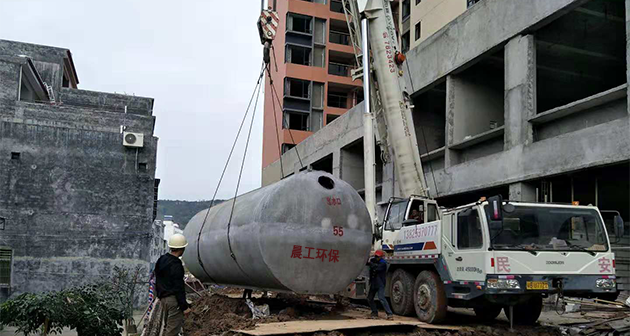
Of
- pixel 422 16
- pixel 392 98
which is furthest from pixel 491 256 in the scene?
pixel 422 16

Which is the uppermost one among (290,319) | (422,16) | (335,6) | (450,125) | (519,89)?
(335,6)

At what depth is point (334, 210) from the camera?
10.4m

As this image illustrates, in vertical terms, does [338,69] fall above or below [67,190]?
above

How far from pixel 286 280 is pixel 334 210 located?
4.64 ft

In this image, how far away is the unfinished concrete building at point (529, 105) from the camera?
15469mm

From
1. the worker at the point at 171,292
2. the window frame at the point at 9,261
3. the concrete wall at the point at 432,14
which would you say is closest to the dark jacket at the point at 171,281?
the worker at the point at 171,292

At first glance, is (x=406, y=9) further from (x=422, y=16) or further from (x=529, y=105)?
(x=529, y=105)

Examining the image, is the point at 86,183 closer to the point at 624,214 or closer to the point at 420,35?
the point at 624,214

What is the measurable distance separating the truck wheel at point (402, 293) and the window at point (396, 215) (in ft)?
3.53

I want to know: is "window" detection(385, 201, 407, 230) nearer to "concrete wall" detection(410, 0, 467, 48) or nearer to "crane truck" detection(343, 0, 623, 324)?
"crane truck" detection(343, 0, 623, 324)

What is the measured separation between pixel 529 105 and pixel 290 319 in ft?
33.1

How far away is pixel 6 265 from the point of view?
23.2 meters

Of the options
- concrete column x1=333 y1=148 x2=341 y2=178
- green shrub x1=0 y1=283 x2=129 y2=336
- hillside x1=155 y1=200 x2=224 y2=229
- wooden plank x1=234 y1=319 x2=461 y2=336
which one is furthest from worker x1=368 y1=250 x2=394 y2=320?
→ hillside x1=155 y1=200 x2=224 y2=229

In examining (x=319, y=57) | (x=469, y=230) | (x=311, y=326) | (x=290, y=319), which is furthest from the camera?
(x=319, y=57)
